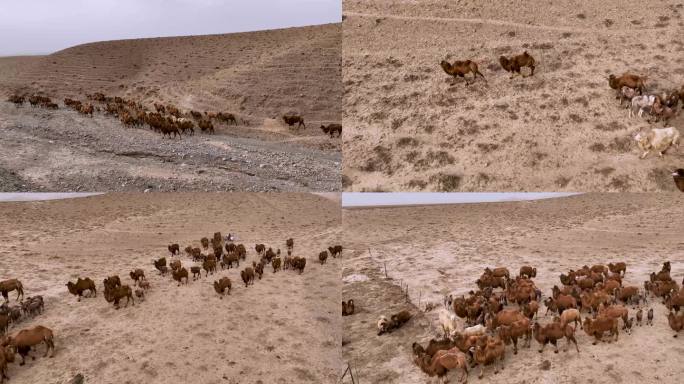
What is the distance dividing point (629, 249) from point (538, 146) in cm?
713

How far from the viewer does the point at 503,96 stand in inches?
454

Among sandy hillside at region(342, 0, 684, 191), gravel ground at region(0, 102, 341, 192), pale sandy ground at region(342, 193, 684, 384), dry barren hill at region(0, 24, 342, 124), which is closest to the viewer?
pale sandy ground at region(342, 193, 684, 384)

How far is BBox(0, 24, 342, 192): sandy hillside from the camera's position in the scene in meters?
11.2

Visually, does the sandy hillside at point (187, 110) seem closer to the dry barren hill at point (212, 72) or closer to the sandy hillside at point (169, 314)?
the dry barren hill at point (212, 72)

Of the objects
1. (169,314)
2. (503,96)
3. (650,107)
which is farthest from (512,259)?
(169,314)

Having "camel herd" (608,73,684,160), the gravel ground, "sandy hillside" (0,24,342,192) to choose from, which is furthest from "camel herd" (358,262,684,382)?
"sandy hillside" (0,24,342,192)

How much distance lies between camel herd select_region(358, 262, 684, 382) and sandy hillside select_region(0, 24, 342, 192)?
4.80m

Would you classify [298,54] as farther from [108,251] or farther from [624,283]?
[624,283]

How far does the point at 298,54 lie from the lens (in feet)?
105

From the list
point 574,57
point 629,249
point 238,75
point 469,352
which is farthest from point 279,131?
point 469,352

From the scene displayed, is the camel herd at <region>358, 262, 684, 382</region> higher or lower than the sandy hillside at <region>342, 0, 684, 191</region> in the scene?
lower

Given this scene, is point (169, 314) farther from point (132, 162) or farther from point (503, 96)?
point (503, 96)

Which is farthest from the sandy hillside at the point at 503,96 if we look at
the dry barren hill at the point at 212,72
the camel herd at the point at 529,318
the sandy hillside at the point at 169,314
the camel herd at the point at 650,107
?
the dry barren hill at the point at 212,72

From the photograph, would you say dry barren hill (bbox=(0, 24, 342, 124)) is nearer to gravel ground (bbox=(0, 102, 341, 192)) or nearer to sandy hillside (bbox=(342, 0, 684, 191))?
sandy hillside (bbox=(342, 0, 684, 191))
